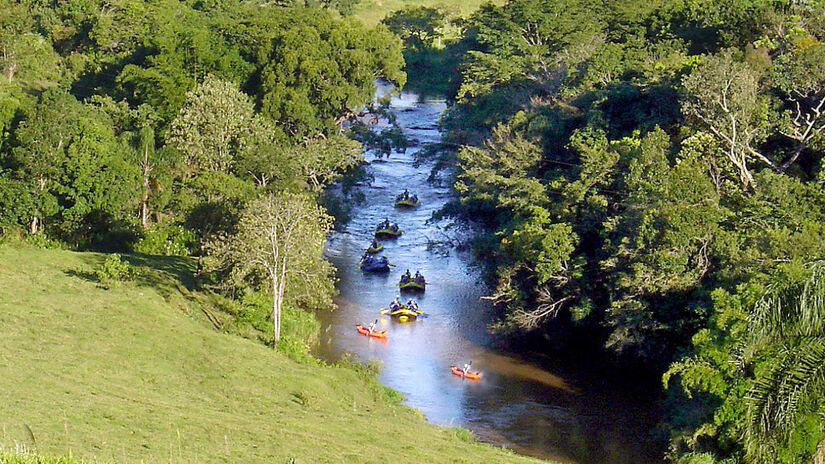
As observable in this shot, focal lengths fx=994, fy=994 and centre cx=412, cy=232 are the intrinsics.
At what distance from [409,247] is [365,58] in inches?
369

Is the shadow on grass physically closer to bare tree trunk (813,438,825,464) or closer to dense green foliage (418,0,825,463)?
dense green foliage (418,0,825,463)

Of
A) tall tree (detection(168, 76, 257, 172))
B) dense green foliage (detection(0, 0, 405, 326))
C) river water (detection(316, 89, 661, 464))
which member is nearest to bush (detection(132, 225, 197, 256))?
dense green foliage (detection(0, 0, 405, 326))

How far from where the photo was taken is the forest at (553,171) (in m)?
25.0

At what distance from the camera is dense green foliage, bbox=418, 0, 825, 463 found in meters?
21.8

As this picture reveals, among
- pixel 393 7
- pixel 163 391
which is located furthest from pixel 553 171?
pixel 393 7

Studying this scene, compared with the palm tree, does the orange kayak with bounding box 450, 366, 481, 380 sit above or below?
below

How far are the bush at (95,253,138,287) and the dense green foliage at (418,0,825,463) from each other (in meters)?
13.2

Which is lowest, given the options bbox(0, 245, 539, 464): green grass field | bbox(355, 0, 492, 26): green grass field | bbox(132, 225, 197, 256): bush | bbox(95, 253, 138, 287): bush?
bbox(0, 245, 539, 464): green grass field

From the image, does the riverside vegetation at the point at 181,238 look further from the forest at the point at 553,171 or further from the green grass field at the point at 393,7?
the green grass field at the point at 393,7

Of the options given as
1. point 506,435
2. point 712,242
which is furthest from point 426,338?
point 712,242

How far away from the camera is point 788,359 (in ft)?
67.8

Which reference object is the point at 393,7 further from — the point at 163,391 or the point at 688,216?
the point at 163,391

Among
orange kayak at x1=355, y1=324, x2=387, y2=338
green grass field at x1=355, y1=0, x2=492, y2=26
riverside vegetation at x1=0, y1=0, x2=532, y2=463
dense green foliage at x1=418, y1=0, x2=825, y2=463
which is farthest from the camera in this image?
green grass field at x1=355, y1=0, x2=492, y2=26

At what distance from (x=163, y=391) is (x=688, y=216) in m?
16.9
